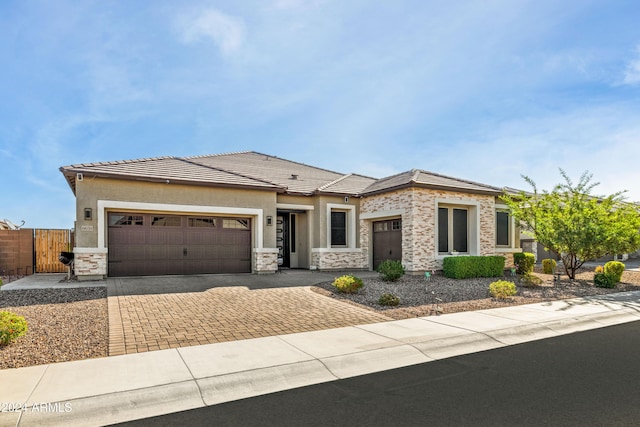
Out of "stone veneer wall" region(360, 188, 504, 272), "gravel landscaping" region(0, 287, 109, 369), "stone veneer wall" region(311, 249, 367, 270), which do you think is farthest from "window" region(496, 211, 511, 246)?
"gravel landscaping" region(0, 287, 109, 369)

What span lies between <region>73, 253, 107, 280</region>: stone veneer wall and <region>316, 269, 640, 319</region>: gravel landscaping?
25.7 feet

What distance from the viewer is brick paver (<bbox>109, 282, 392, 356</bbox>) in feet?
22.6

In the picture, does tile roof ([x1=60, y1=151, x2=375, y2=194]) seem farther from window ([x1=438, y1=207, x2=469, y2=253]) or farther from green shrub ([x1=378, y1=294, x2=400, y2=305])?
green shrub ([x1=378, y1=294, x2=400, y2=305])

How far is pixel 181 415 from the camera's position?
4082mm

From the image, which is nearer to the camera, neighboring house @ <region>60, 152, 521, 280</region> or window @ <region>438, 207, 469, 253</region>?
neighboring house @ <region>60, 152, 521, 280</region>

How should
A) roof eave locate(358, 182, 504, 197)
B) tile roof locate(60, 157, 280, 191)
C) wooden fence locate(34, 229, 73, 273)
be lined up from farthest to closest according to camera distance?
1. wooden fence locate(34, 229, 73, 273)
2. roof eave locate(358, 182, 504, 197)
3. tile roof locate(60, 157, 280, 191)

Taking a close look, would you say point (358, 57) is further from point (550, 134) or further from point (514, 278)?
point (514, 278)

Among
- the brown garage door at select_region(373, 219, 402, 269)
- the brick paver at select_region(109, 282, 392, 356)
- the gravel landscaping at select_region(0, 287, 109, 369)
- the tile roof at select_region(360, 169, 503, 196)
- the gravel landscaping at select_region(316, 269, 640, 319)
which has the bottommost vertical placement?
the gravel landscaping at select_region(316, 269, 640, 319)

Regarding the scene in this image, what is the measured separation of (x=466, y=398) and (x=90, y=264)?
44.4 feet

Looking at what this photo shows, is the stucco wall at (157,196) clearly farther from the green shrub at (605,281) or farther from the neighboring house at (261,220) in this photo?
the green shrub at (605,281)

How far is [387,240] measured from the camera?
18.1m

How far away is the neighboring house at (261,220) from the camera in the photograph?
14219 mm

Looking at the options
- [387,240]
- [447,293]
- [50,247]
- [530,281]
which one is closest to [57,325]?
[447,293]

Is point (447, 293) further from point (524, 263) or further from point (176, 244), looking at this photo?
point (176, 244)
